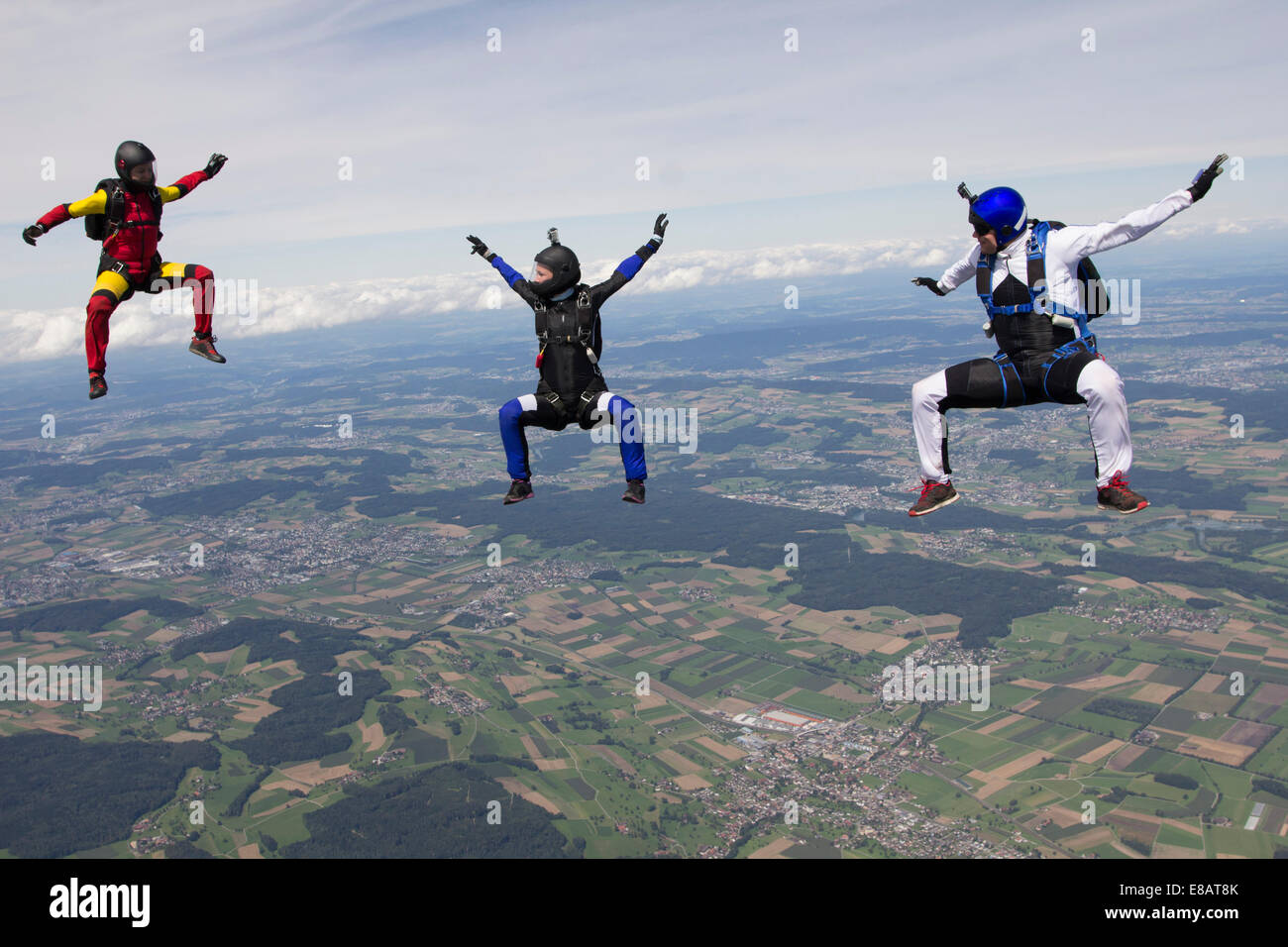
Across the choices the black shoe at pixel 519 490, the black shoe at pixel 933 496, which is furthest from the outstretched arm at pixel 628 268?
the black shoe at pixel 933 496

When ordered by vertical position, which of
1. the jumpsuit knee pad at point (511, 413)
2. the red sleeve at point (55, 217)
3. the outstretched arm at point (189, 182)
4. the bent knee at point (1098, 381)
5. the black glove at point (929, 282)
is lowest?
the jumpsuit knee pad at point (511, 413)

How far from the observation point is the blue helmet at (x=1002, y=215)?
1223 centimetres

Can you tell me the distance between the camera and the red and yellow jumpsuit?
43.1 ft

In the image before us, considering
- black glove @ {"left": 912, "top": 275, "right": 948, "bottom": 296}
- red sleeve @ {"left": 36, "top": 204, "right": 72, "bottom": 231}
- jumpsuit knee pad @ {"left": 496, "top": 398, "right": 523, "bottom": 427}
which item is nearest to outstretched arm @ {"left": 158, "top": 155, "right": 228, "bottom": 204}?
red sleeve @ {"left": 36, "top": 204, "right": 72, "bottom": 231}

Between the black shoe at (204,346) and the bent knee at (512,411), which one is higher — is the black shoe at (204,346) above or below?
above

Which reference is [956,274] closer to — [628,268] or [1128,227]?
[1128,227]

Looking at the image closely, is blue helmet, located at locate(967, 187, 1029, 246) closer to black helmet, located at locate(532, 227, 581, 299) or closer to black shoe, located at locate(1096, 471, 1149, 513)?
black shoe, located at locate(1096, 471, 1149, 513)

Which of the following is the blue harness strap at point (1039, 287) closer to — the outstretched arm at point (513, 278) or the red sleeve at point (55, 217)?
the outstretched arm at point (513, 278)

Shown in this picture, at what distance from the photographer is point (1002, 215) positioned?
1222 cm

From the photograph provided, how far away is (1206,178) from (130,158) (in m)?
15.4

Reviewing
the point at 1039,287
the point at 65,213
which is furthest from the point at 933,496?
the point at 65,213

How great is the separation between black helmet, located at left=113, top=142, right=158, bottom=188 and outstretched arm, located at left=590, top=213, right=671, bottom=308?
24.2ft
